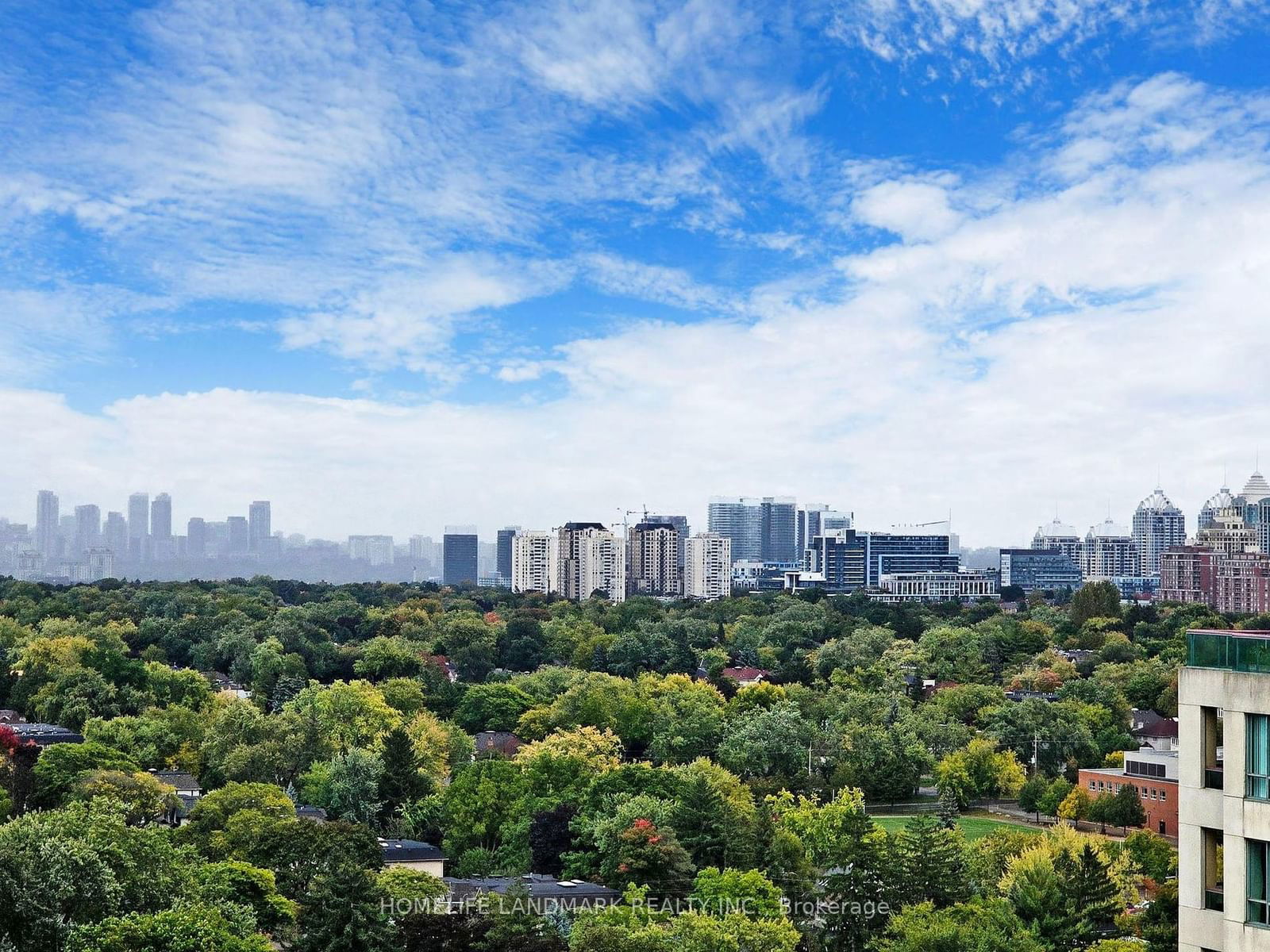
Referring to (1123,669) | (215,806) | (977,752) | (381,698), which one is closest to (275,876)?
(215,806)

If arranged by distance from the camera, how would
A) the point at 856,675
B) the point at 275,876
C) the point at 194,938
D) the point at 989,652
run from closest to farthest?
1. the point at 194,938
2. the point at 275,876
3. the point at 856,675
4. the point at 989,652

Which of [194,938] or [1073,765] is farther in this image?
[1073,765]

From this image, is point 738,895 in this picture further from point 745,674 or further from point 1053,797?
point 745,674

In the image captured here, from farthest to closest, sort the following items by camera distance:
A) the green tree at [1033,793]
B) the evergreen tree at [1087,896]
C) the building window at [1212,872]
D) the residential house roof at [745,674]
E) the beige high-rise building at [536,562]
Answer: the beige high-rise building at [536,562] → the residential house roof at [745,674] → the green tree at [1033,793] → the evergreen tree at [1087,896] → the building window at [1212,872]

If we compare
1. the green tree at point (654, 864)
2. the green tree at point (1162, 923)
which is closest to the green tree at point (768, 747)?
the green tree at point (654, 864)

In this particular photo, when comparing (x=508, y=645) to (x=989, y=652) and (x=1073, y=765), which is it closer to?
(x=989, y=652)

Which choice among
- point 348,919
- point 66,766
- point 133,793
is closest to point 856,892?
point 348,919

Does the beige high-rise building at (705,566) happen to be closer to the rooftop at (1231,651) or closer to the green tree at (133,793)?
the green tree at (133,793)
